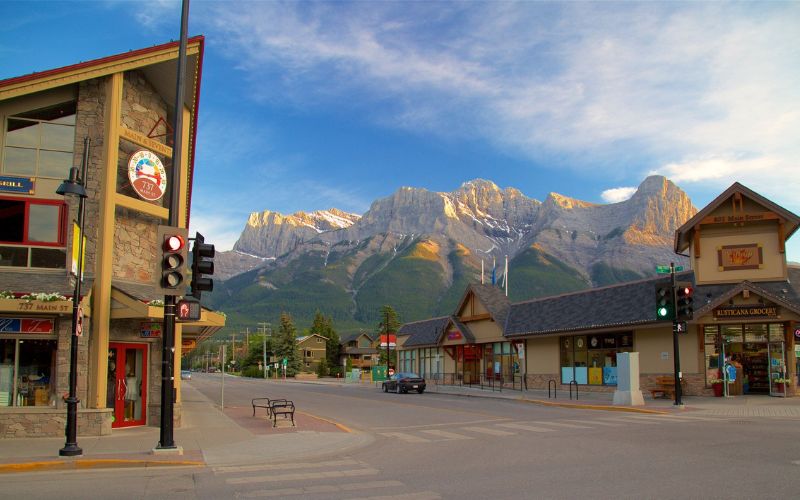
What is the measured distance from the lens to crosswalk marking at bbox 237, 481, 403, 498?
970 centimetres

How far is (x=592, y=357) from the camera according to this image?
118ft

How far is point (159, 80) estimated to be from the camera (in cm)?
2034

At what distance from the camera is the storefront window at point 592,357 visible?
34219 millimetres

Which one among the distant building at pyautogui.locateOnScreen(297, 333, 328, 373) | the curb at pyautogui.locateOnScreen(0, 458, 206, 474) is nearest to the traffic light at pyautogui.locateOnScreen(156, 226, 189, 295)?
the curb at pyautogui.locateOnScreen(0, 458, 206, 474)

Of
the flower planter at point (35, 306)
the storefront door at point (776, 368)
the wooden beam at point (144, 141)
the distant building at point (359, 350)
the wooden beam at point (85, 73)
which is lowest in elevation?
the distant building at point (359, 350)

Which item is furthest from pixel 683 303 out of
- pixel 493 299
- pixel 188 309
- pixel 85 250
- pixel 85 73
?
pixel 493 299

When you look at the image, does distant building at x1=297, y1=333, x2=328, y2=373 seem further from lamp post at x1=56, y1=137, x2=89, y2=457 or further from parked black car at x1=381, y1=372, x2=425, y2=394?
lamp post at x1=56, y1=137, x2=89, y2=457

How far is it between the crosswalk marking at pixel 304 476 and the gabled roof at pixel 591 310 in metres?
21.3

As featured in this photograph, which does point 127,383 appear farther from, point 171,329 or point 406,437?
point 406,437

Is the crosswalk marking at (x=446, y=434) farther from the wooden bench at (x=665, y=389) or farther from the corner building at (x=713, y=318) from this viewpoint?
the corner building at (x=713, y=318)

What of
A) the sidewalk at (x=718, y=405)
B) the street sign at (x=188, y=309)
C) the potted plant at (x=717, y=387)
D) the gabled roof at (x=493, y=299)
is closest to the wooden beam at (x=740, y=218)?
the potted plant at (x=717, y=387)

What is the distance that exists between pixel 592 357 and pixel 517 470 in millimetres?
26233

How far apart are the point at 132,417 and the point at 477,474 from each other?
11.7m

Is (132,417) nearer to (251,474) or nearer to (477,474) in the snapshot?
(251,474)
